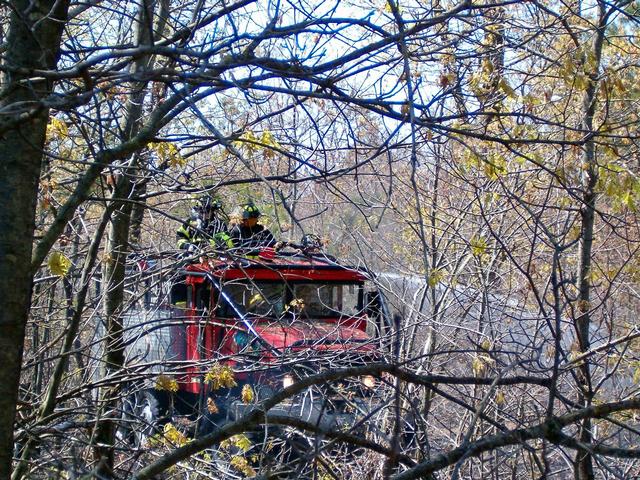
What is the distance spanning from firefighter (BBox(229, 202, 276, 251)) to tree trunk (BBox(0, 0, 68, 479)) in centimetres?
300

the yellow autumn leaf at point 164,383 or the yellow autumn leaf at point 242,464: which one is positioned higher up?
the yellow autumn leaf at point 164,383

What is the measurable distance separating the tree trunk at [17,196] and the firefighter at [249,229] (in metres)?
3.00

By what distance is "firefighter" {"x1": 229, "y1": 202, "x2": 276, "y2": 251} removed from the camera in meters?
6.37

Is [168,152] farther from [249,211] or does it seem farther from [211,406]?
[211,406]

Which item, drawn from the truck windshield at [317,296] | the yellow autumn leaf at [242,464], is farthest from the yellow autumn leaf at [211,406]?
the truck windshield at [317,296]

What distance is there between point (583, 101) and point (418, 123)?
3.85 m

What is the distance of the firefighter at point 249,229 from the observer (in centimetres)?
637

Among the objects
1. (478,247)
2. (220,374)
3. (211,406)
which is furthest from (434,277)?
(211,406)

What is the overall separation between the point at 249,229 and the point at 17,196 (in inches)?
161

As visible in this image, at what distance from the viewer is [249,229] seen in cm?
721

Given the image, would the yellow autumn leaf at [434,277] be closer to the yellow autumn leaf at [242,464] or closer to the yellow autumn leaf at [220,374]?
the yellow autumn leaf at [220,374]

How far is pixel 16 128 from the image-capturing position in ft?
9.75

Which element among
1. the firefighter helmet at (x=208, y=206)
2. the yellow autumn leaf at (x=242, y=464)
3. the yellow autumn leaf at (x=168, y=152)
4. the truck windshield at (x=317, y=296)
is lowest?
the yellow autumn leaf at (x=242, y=464)

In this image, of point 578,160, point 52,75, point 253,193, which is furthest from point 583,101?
point 52,75
